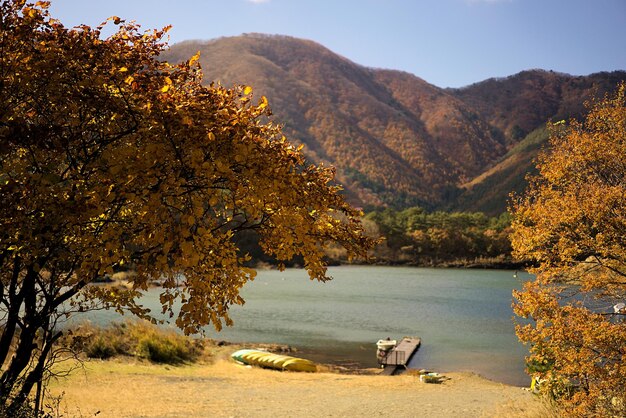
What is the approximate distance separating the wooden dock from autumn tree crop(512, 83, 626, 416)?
9.02 m

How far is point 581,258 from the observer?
35.5ft

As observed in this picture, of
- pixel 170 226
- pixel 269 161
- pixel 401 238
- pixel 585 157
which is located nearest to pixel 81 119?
pixel 170 226

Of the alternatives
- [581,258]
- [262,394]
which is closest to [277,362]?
[262,394]

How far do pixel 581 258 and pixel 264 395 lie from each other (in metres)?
7.51

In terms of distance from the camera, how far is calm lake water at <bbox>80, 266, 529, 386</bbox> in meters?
23.0

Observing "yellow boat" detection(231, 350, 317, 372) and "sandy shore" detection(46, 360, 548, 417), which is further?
"yellow boat" detection(231, 350, 317, 372)

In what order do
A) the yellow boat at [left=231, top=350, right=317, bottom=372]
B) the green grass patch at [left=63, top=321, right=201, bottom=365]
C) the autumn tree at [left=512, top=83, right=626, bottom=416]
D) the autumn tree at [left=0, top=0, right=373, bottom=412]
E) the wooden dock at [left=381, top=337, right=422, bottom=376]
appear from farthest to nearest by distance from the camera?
the wooden dock at [left=381, top=337, right=422, bottom=376] < the yellow boat at [left=231, top=350, right=317, bottom=372] < the green grass patch at [left=63, top=321, right=201, bottom=365] < the autumn tree at [left=512, top=83, right=626, bottom=416] < the autumn tree at [left=0, top=0, right=373, bottom=412]

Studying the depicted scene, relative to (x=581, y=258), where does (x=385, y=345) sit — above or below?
below

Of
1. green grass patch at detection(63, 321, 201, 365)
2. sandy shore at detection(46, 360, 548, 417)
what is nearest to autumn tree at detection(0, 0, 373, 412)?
sandy shore at detection(46, 360, 548, 417)

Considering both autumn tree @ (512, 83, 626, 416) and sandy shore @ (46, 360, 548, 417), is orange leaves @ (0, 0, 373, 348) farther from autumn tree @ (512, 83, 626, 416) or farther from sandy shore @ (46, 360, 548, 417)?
sandy shore @ (46, 360, 548, 417)

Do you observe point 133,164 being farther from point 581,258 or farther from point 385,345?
point 385,345

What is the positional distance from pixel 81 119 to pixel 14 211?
901 millimetres

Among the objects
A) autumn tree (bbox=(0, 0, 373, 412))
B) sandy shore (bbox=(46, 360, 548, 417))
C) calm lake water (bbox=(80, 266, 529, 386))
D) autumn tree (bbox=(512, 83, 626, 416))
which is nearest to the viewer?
autumn tree (bbox=(0, 0, 373, 412))

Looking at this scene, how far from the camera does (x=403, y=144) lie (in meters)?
192
